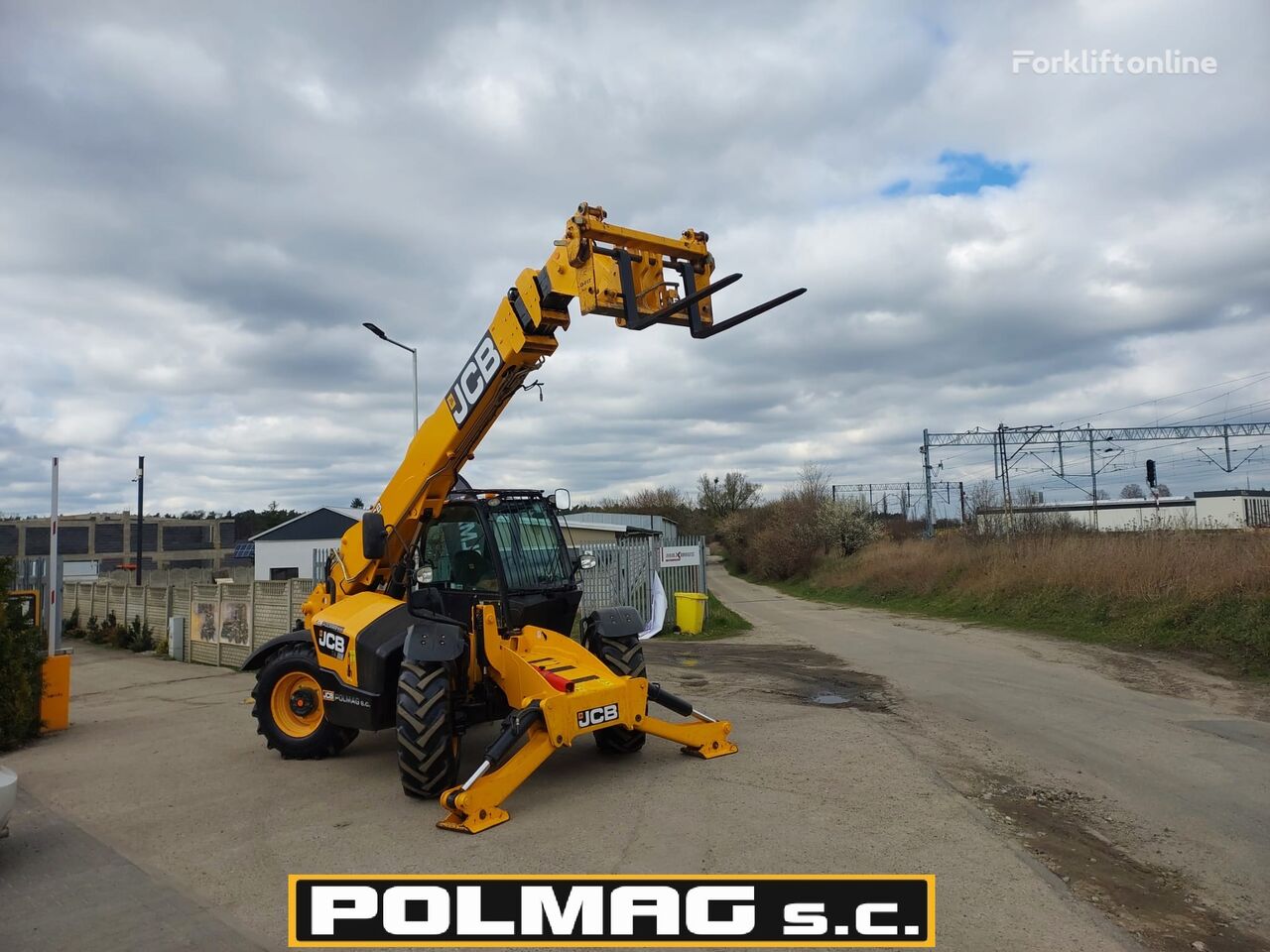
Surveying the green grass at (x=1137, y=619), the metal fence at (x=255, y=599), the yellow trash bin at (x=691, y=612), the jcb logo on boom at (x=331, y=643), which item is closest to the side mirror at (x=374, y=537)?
the jcb logo on boom at (x=331, y=643)

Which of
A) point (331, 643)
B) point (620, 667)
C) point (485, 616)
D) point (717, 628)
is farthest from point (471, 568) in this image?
point (717, 628)

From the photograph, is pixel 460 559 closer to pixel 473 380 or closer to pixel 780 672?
pixel 473 380

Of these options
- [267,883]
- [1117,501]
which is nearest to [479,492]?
[267,883]

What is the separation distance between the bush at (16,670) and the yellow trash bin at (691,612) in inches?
473

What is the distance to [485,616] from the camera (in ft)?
22.5

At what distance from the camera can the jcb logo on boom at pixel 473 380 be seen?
22.7 ft

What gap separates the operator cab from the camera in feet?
23.5

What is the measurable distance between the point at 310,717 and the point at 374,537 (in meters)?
2.05

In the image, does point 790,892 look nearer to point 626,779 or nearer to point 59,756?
point 626,779

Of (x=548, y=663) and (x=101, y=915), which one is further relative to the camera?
(x=548, y=663)

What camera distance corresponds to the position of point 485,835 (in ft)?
18.3

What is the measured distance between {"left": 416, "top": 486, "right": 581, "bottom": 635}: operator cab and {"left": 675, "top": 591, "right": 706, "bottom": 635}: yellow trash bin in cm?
1083

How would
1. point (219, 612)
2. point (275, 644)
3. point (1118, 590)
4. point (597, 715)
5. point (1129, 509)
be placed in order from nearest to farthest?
point (597, 715), point (275, 644), point (1118, 590), point (219, 612), point (1129, 509)

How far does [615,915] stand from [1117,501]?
55.6m
